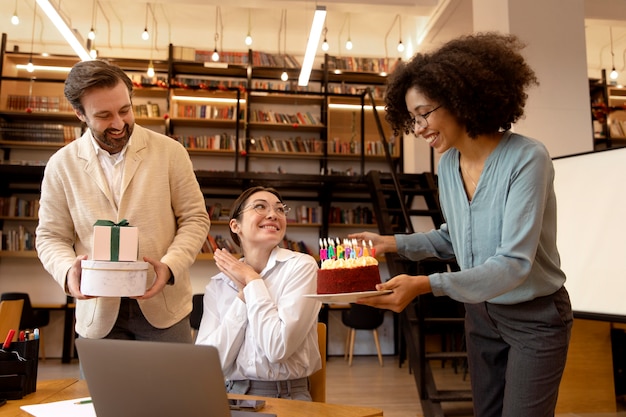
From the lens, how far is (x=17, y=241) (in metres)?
6.73

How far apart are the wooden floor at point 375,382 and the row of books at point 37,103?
3.51m

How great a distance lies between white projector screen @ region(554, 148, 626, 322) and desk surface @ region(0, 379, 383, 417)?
2043 mm

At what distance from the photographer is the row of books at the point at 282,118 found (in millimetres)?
7457

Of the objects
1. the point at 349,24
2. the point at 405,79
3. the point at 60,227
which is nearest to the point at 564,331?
the point at 405,79

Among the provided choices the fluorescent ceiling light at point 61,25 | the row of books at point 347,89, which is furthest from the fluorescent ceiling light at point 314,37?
the fluorescent ceiling light at point 61,25

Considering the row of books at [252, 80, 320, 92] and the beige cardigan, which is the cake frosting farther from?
the row of books at [252, 80, 320, 92]

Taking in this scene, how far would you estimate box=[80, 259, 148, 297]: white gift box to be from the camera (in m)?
1.25

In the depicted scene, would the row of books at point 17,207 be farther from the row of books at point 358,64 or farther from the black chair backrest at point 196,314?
the row of books at point 358,64

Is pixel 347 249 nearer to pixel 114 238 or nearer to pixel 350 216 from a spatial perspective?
pixel 114 238

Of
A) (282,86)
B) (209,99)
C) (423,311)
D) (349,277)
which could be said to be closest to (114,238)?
(349,277)

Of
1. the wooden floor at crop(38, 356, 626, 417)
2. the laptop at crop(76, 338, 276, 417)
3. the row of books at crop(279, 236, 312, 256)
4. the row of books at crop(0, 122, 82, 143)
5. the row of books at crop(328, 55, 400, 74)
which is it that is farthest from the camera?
the row of books at crop(328, 55, 400, 74)

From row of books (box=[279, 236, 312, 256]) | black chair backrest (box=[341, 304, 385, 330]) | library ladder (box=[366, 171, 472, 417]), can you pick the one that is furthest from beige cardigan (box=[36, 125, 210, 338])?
row of books (box=[279, 236, 312, 256])

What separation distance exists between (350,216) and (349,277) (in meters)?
5.85

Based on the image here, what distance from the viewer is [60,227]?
1.63 m
